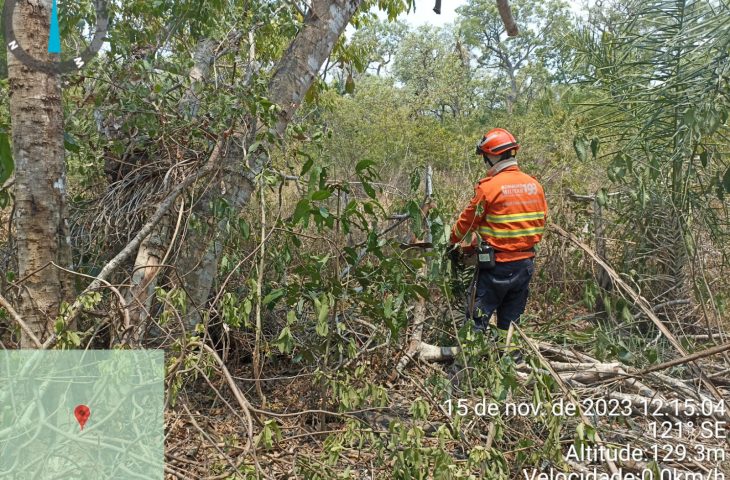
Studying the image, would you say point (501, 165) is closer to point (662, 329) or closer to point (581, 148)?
point (581, 148)

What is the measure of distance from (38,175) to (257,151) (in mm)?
1223

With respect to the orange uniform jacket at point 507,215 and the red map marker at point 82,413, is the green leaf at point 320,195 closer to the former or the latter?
the red map marker at point 82,413

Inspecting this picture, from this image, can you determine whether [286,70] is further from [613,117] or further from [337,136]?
[337,136]

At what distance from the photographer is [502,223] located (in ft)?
12.7

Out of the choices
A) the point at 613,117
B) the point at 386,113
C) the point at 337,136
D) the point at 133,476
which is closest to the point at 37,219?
the point at 133,476

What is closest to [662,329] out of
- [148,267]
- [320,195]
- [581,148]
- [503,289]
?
[581,148]

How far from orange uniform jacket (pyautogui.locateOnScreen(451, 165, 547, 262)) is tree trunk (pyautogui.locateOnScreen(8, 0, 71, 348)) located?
91.9 inches

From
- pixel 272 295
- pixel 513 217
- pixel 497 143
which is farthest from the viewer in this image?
pixel 497 143

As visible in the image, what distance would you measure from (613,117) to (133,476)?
375 centimetres

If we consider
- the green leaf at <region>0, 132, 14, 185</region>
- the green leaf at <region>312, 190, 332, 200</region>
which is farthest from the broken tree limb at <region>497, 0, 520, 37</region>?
the green leaf at <region>0, 132, 14, 185</region>

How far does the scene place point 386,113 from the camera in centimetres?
1265

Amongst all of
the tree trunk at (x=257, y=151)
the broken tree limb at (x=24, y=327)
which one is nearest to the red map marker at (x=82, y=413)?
the broken tree limb at (x=24, y=327)

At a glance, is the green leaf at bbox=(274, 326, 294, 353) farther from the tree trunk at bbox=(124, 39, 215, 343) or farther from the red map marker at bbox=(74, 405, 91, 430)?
the red map marker at bbox=(74, 405, 91, 430)

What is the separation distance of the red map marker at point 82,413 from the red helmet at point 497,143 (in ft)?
9.21
